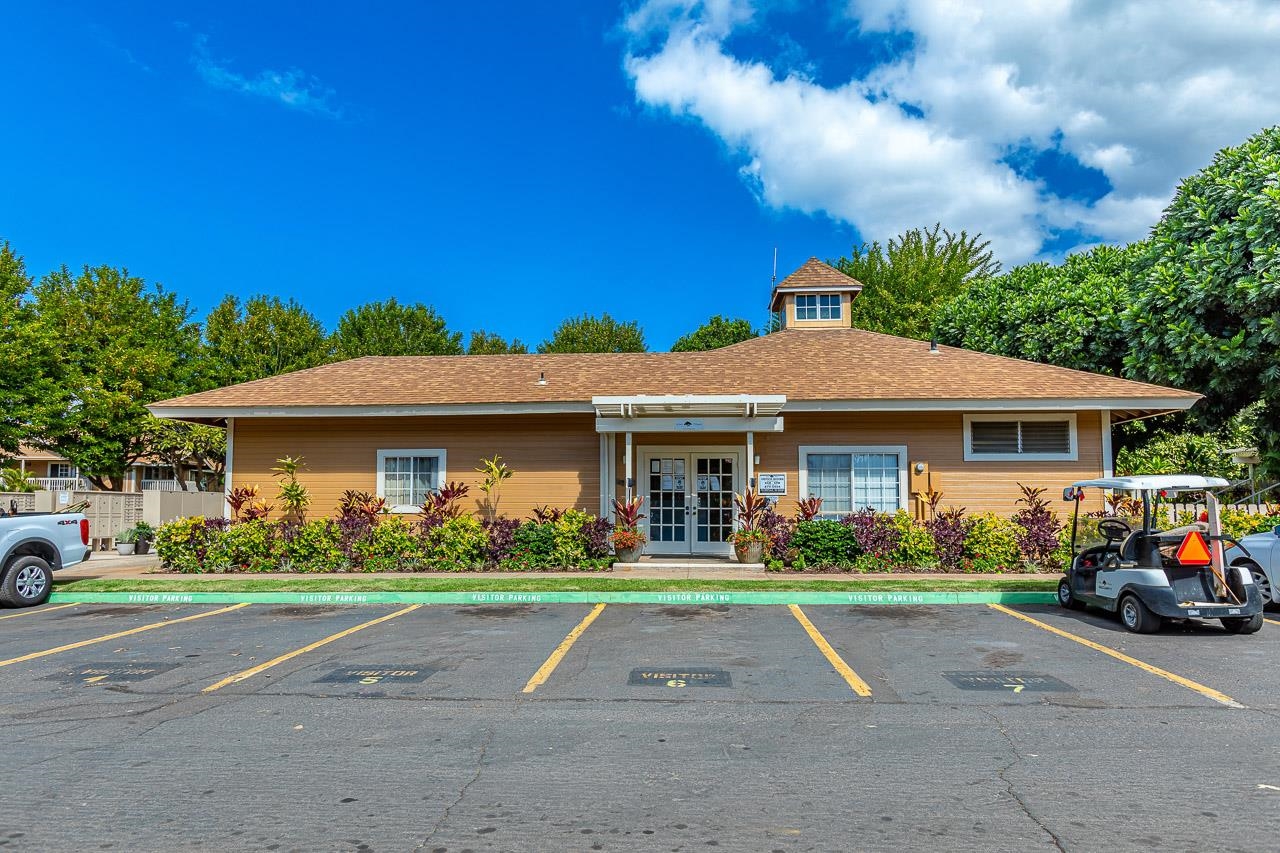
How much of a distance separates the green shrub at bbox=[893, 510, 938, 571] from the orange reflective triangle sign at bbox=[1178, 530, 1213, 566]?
581 centimetres

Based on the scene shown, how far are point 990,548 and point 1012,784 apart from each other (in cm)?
1064

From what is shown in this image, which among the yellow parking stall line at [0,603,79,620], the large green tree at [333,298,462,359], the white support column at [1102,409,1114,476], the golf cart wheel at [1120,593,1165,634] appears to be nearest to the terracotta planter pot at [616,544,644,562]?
the golf cart wheel at [1120,593,1165,634]

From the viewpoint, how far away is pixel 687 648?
823cm

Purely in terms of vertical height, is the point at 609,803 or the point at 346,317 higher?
the point at 346,317

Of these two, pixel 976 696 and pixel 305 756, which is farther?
pixel 976 696

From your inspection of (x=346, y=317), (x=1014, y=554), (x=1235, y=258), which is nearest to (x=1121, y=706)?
(x=1014, y=554)

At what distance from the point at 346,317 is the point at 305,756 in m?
36.8

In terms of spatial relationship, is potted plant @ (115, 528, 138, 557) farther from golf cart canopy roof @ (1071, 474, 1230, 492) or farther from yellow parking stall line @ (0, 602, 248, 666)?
golf cart canopy roof @ (1071, 474, 1230, 492)

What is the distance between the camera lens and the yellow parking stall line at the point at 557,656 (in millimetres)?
6828

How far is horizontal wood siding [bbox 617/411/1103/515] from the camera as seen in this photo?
15.4m

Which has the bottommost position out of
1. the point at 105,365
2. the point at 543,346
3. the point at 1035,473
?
the point at 1035,473

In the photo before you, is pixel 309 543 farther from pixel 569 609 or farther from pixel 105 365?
pixel 105 365

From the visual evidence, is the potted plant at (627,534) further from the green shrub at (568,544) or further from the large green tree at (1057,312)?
the large green tree at (1057,312)

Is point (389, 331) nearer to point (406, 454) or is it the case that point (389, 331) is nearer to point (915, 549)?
point (406, 454)
